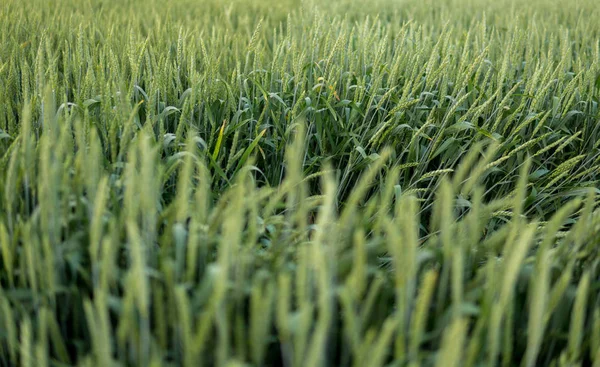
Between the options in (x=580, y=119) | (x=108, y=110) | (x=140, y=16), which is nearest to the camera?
(x=108, y=110)

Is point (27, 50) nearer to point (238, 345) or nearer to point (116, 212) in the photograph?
point (116, 212)

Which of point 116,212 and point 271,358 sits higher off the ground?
point 116,212

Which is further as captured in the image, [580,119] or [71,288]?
A: [580,119]

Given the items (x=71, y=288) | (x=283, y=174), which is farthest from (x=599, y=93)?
(x=71, y=288)

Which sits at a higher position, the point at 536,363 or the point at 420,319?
the point at 420,319

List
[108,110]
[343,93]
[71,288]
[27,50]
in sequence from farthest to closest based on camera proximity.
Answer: [27,50] → [343,93] → [108,110] → [71,288]

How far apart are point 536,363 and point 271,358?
36cm

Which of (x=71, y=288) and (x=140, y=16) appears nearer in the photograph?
(x=71, y=288)

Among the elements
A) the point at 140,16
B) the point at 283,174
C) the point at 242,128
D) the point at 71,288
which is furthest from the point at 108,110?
the point at 140,16

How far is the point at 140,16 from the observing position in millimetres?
3031

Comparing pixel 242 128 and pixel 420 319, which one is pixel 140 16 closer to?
pixel 242 128

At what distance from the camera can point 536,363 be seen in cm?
82

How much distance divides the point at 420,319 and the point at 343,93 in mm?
1238

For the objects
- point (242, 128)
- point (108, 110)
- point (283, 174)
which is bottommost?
point (283, 174)
